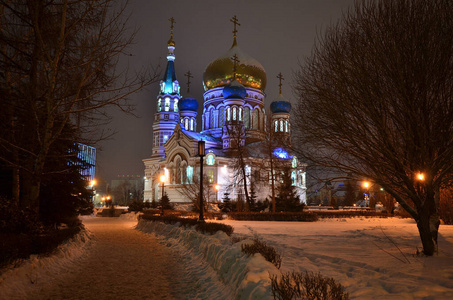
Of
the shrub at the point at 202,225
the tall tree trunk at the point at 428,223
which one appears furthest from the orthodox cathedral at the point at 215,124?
the tall tree trunk at the point at 428,223

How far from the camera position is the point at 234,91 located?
48.9 metres

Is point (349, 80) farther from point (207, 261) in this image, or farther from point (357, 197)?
point (357, 197)

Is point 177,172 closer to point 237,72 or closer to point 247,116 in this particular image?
point 247,116

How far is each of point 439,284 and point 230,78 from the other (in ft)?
160

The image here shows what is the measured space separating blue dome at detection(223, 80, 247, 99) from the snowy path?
39.5m

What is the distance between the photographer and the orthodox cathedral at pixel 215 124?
45128 mm

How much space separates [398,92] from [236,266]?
4.38 m

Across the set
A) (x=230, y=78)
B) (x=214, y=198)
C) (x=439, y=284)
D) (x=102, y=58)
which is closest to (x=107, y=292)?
(x=439, y=284)

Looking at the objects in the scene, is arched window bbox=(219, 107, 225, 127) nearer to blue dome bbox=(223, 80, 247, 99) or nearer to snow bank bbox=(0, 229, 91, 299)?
blue dome bbox=(223, 80, 247, 99)

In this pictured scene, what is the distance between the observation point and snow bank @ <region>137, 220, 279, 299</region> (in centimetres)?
453

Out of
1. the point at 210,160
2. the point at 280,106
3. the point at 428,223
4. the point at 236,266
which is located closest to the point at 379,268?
the point at 428,223

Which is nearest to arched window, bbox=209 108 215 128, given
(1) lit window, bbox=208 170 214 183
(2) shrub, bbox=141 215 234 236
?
(1) lit window, bbox=208 170 214 183

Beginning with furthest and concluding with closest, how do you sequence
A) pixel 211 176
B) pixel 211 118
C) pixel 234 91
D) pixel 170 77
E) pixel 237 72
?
pixel 170 77 < pixel 211 118 < pixel 237 72 < pixel 234 91 < pixel 211 176

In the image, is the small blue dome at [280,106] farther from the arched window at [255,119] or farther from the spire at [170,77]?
the spire at [170,77]
